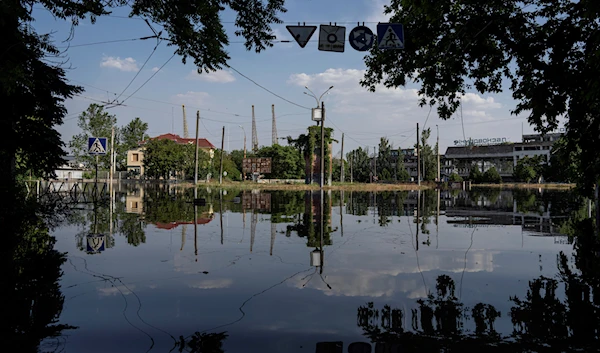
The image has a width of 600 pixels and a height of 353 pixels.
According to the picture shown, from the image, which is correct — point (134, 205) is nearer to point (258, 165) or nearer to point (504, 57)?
point (504, 57)

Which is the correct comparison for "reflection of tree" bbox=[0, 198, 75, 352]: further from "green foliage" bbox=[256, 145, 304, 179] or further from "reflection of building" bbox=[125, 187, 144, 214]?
"green foliage" bbox=[256, 145, 304, 179]

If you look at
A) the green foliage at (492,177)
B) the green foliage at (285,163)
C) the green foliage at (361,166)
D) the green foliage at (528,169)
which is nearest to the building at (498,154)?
the green foliage at (528,169)

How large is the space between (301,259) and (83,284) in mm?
3778

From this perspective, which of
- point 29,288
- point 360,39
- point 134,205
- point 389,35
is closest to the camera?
point 29,288

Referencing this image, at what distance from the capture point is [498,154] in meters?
120

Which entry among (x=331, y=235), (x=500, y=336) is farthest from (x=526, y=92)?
(x=500, y=336)

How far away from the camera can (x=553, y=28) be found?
33.9 feet

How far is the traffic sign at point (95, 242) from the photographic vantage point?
9.12 m

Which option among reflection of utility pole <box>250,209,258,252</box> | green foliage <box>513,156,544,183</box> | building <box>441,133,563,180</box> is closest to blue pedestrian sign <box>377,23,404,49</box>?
reflection of utility pole <box>250,209,258,252</box>

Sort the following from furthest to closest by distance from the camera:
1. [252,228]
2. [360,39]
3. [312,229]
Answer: [252,228] → [312,229] → [360,39]

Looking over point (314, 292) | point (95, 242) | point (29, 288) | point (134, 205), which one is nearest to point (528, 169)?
point (134, 205)

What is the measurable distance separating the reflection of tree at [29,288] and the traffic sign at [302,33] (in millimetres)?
7515

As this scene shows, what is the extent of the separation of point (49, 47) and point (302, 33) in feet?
25.2

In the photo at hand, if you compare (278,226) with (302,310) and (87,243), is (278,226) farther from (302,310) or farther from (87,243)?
(302,310)
